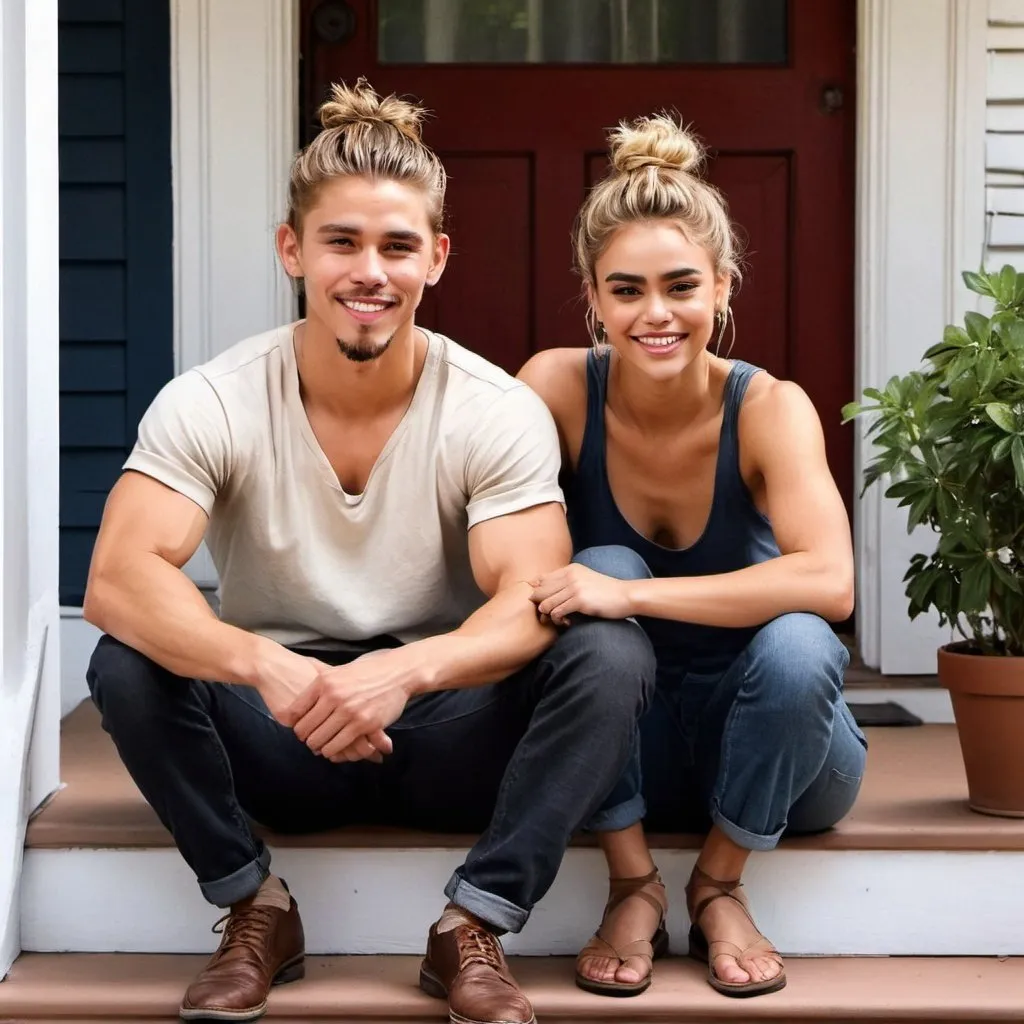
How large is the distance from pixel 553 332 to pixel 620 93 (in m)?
0.55

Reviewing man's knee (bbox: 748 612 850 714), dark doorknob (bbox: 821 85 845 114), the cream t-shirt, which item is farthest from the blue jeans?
dark doorknob (bbox: 821 85 845 114)

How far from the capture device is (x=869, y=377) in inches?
131

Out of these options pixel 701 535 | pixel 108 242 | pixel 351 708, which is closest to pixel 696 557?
pixel 701 535

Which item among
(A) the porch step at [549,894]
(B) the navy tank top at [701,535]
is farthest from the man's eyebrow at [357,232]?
(A) the porch step at [549,894]

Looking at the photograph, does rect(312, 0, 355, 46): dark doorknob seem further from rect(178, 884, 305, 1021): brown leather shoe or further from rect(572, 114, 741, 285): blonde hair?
rect(178, 884, 305, 1021): brown leather shoe

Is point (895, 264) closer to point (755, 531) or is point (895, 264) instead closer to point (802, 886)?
point (755, 531)

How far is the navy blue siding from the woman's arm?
1.59 m

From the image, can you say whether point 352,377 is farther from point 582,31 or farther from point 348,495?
point 582,31

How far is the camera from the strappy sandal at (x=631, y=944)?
82.7 inches

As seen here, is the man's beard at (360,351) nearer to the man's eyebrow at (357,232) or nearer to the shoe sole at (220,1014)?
the man's eyebrow at (357,232)

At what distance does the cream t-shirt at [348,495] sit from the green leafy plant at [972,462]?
631 mm

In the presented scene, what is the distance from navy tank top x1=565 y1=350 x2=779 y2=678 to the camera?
2.31 m

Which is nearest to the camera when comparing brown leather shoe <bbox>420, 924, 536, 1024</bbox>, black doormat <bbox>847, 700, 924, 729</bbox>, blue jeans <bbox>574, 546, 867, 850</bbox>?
brown leather shoe <bbox>420, 924, 536, 1024</bbox>

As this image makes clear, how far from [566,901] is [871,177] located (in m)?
1.79
